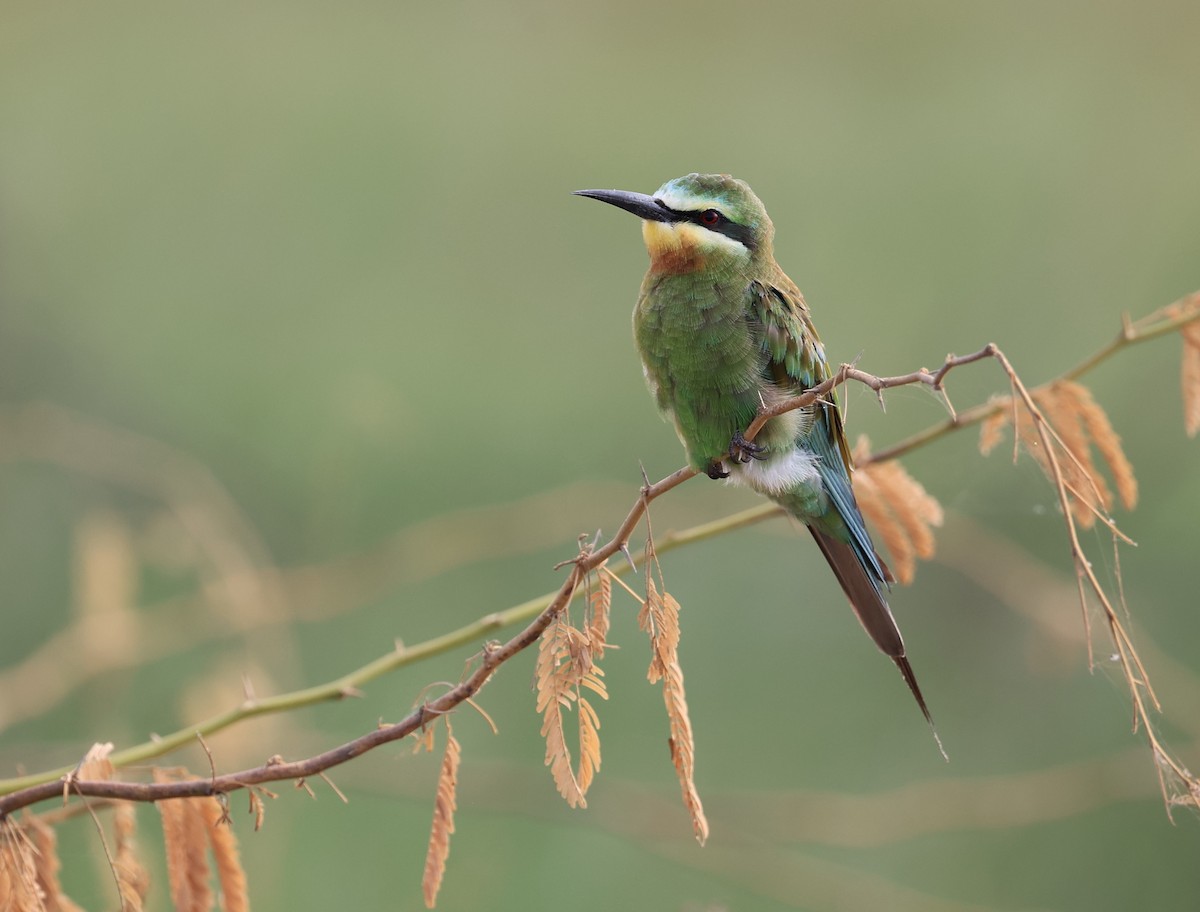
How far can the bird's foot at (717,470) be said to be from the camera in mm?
1956

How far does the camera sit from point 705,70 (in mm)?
7363

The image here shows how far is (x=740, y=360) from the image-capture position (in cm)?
191

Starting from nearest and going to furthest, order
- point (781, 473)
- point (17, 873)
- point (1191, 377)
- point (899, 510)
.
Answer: point (17, 873), point (1191, 377), point (899, 510), point (781, 473)

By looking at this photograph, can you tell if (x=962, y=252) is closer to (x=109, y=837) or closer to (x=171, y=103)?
(x=171, y=103)

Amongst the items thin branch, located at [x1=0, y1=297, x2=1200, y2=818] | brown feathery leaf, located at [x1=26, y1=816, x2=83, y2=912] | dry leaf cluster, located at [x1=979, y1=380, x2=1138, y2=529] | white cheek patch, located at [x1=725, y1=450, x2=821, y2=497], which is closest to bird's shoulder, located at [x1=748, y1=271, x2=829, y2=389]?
white cheek patch, located at [x1=725, y1=450, x2=821, y2=497]

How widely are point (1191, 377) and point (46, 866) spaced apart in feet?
3.71

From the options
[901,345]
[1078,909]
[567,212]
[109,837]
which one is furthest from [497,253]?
[109,837]

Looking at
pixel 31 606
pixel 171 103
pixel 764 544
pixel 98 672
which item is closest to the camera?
pixel 98 672

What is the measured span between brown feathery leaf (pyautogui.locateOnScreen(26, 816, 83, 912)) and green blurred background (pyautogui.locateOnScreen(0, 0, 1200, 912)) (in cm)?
92

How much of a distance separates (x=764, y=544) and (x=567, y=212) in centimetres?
178

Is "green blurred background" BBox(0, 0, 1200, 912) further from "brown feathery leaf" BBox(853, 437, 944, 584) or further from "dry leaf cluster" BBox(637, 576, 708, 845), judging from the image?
"dry leaf cluster" BBox(637, 576, 708, 845)

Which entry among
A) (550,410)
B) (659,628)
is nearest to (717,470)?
(659,628)

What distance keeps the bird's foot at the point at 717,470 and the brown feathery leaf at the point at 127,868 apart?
3.15 ft

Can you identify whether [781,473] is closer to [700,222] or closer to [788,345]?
[788,345]
